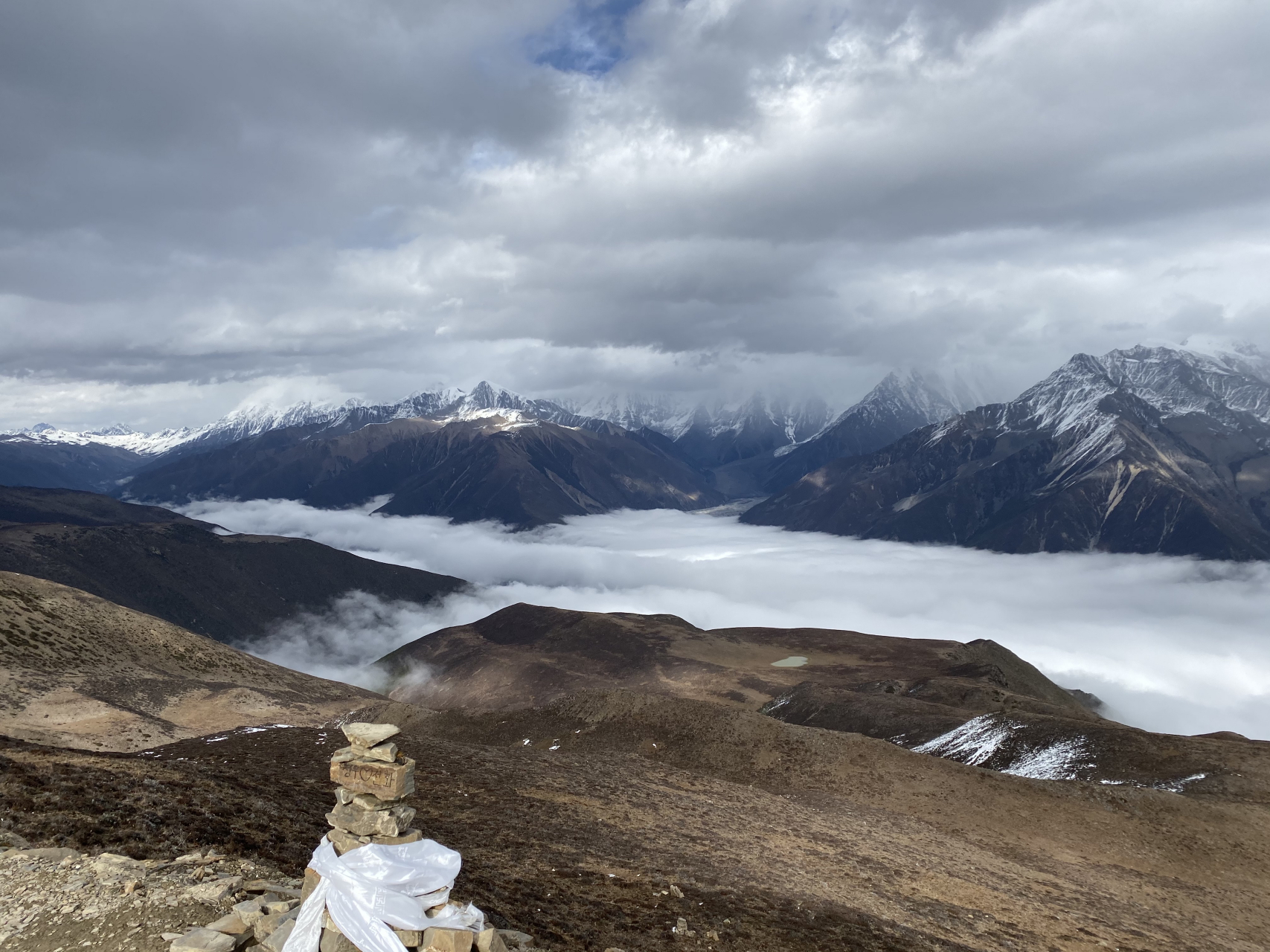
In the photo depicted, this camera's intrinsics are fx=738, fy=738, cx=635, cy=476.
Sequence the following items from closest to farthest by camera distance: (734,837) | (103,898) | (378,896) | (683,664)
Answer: (378,896) < (103,898) < (734,837) < (683,664)

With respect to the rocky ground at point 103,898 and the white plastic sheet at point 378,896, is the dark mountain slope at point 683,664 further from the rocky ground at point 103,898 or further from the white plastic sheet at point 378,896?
the rocky ground at point 103,898

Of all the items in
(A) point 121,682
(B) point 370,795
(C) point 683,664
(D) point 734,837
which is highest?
(B) point 370,795

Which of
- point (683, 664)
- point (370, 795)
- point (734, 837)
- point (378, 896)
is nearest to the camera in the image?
point (378, 896)

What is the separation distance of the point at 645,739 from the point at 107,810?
125 ft

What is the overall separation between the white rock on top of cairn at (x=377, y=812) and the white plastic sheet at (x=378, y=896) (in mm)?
81

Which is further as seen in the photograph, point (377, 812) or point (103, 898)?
point (103, 898)

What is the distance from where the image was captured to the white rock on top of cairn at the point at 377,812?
484 inches

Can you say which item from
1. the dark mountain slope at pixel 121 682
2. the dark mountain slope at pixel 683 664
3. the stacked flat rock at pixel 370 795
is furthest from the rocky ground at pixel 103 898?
the dark mountain slope at pixel 683 664

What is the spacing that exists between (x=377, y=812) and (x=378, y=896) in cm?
128

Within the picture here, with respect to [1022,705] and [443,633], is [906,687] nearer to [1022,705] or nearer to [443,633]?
[1022,705]

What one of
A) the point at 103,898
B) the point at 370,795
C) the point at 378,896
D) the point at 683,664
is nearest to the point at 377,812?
the point at 370,795

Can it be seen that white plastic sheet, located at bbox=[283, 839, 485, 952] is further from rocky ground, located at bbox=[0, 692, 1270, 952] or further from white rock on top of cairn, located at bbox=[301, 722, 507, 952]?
rocky ground, located at bbox=[0, 692, 1270, 952]

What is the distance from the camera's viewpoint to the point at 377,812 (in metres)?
12.6

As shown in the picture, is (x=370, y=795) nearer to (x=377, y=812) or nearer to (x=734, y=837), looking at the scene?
(x=377, y=812)
